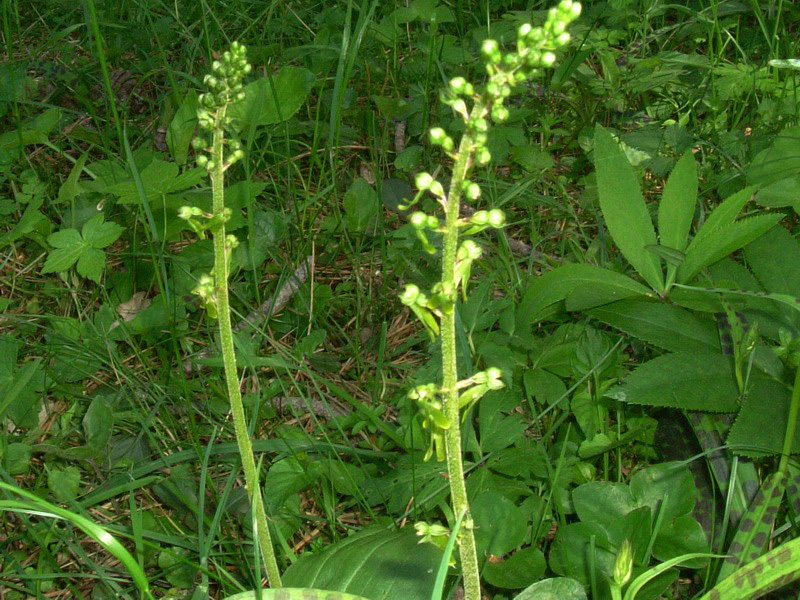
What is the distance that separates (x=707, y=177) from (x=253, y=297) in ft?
8.37

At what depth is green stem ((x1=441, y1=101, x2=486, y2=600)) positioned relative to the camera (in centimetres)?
144

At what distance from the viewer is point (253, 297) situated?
4094 mm

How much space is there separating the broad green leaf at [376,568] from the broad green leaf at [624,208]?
1538mm

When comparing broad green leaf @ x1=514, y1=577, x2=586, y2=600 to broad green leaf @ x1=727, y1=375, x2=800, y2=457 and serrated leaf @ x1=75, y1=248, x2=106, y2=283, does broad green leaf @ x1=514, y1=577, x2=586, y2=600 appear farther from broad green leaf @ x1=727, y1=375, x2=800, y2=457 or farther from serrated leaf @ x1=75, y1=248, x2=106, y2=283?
serrated leaf @ x1=75, y1=248, x2=106, y2=283

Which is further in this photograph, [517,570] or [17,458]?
[17,458]

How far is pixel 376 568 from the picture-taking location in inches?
87.7

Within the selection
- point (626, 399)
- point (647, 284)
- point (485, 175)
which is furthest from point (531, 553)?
point (485, 175)

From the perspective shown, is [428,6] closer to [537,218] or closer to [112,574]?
[537,218]

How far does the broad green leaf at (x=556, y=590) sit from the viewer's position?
2102 millimetres

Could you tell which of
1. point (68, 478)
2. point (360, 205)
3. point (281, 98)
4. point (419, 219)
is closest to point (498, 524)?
point (419, 219)

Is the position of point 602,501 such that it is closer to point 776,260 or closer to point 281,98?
point 776,260

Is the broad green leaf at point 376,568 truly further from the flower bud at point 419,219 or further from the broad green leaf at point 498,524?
the flower bud at point 419,219

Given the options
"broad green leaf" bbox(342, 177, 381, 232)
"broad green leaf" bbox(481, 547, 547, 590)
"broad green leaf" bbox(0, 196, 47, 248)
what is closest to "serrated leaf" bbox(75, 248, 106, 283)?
"broad green leaf" bbox(0, 196, 47, 248)

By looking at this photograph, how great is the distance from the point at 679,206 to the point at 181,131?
2850 mm
